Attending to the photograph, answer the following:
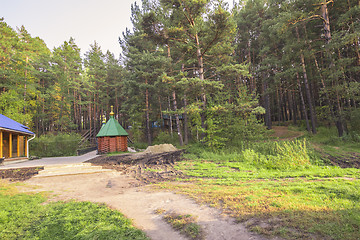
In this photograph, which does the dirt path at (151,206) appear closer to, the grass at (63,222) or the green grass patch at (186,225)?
the green grass patch at (186,225)

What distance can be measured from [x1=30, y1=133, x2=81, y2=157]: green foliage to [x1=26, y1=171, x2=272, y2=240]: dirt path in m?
13.0

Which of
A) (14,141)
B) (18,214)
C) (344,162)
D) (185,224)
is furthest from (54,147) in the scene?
(344,162)

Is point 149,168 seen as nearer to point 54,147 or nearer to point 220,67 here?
point 220,67

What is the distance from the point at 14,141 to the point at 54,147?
3.21m

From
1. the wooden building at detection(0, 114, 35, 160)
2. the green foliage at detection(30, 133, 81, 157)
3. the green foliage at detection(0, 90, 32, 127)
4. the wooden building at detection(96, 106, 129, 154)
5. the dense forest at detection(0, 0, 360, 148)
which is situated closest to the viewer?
the dense forest at detection(0, 0, 360, 148)

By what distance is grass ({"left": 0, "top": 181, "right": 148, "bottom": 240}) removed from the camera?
2555 mm

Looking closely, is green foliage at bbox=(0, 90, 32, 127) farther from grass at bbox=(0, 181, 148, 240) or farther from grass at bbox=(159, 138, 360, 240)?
grass at bbox=(159, 138, 360, 240)

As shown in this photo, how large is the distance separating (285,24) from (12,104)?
96.2 feet

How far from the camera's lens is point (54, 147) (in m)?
17.4

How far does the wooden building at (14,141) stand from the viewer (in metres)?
14.3

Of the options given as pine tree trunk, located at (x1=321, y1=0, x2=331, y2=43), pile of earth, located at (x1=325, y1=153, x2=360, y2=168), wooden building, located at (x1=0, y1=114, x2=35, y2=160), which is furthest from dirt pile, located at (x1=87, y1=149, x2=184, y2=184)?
pine tree trunk, located at (x1=321, y1=0, x2=331, y2=43)

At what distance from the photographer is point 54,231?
276 cm

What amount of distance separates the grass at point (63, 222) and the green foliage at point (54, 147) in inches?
614

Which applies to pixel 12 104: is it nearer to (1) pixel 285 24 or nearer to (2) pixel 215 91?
(2) pixel 215 91
